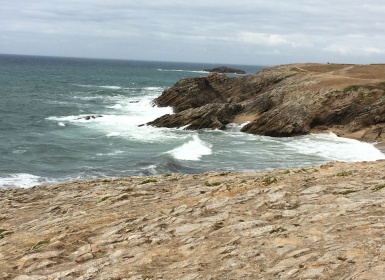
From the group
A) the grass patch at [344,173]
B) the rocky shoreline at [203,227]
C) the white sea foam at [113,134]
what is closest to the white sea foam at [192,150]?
the white sea foam at [113,134]

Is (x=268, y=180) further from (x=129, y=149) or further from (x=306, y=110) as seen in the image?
(x=306, y=110)

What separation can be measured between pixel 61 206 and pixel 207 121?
36.4 m

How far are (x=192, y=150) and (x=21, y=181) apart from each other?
1528 cm

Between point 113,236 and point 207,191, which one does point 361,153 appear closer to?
point 207,191

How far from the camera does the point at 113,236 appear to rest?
11930 millimetres

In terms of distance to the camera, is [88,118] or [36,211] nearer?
[36,211]

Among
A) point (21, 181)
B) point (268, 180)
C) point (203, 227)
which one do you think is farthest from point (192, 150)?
point (203, 227)

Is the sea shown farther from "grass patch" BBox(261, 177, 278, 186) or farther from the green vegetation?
the green vegetation

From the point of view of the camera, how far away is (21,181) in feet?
91.3

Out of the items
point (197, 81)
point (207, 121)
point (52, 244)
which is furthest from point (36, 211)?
point (197, 81)

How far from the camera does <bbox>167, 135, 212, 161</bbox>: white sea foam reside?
117 ft

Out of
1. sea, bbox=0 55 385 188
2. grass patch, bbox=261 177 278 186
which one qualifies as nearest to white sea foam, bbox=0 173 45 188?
sea, bbox=0 55 385 188

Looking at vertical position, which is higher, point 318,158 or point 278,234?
point 278,234

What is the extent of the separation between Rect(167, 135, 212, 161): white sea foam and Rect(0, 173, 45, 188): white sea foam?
11413mm
